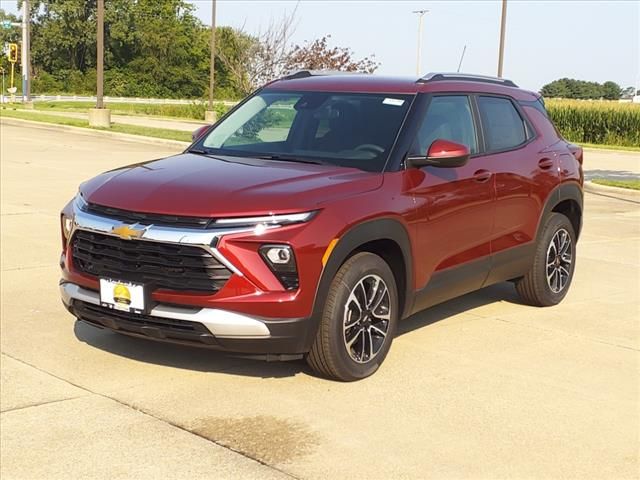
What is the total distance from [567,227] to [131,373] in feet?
12.8

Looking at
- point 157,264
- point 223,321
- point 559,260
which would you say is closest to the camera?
point 223,321

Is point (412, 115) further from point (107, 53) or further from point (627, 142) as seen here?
point (107, 53)

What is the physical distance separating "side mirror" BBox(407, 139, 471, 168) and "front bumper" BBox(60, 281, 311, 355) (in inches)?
54.6

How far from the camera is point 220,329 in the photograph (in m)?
4.61

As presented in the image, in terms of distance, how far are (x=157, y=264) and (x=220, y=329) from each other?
0.50 m

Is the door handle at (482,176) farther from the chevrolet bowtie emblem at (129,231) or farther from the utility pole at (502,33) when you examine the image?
the utility pole at (502,33)

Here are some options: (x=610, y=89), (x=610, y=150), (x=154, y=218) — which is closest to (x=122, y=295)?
(x=154, y=218)

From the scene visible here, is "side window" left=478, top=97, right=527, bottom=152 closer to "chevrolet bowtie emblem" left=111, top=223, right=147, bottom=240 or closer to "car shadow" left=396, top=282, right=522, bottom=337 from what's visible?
"car shadow" left=396, top=282, right=522, bottom=337

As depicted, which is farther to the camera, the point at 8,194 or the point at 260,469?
the point at 8,194

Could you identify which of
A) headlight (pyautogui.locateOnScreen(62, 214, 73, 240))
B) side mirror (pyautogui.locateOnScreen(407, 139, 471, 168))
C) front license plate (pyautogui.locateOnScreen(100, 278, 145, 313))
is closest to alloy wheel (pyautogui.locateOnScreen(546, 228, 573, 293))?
side mirror (pyautogui.locateOnScreen(407, 139, 471, 168))

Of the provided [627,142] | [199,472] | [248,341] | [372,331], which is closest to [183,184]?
[248,341]

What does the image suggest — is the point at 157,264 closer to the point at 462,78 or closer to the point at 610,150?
the point at 462,78

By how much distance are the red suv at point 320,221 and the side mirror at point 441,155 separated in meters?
0.01

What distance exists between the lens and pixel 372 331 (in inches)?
206
